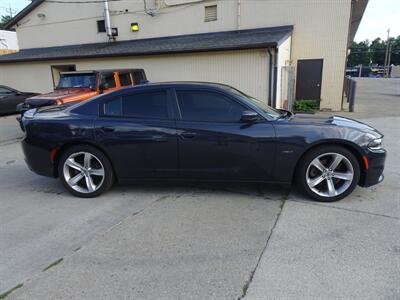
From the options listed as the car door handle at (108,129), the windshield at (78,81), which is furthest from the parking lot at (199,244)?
the windshield at (78,81)

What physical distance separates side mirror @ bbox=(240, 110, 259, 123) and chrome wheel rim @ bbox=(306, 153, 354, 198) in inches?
35.3

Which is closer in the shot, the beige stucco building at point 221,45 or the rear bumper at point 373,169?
the rear bumper at point 373,169

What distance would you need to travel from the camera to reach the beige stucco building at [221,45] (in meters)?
10.5

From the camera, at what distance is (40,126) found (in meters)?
4.01

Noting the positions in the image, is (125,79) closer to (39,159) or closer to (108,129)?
(39,159)

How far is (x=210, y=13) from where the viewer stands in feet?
44.3

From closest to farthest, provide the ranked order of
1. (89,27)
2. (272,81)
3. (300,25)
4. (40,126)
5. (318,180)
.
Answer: (318,180), (40,126), (272,81), (300,25), (89,27)

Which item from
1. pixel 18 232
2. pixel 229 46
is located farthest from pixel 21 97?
pixel 18 232

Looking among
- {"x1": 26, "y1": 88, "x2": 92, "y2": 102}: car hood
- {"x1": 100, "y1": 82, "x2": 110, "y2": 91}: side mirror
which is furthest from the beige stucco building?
{"x1": 26, "y1": 88, "x2": 92, "y2": 102}: car hood

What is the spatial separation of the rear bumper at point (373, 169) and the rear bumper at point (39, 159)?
13.6 feet

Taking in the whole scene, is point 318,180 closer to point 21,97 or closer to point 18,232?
point 18,232

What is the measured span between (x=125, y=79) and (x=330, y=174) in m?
7.17

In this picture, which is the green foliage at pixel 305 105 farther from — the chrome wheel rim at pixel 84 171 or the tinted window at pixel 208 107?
the chrome wheel rim at pixel 84 171

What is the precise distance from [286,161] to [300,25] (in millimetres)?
10223
